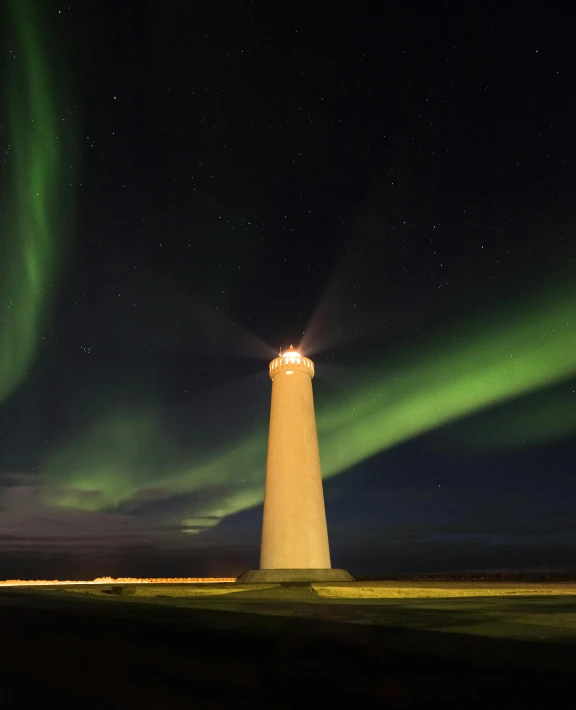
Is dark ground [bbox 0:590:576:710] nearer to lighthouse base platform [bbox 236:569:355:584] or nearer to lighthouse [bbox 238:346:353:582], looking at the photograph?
lighthouse base platform [bbox 236:569:355:584]

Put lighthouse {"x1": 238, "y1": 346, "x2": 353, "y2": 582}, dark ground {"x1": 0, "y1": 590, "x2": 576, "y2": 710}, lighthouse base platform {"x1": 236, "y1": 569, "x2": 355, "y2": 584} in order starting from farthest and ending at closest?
lighthouse {"x1": 238, "y1": 346, "x2": 353, "y2": 582} → lighthouse base platform {"x1": 236, "y1": 569, "x2": 355, "y2": 584} → dark ground {"x1": 0, "y1": 590, "x2": 576, "y2": 710}

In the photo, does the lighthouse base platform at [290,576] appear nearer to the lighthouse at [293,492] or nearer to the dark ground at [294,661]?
the lighthouse at [293,492]

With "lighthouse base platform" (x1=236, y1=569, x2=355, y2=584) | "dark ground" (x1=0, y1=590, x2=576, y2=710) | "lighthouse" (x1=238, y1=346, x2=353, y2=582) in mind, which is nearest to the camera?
"dark ground" (x1=0, y1=590, x2=576, y2=710)

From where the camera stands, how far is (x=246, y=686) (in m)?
2.82

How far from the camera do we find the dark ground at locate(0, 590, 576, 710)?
2.61 meters

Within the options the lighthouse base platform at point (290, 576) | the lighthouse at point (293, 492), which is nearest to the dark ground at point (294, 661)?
the lighthouse base platform at point (290, 576)

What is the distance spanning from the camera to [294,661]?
347 cm

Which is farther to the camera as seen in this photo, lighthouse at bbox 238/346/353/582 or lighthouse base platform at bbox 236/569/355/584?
lighthouse at bbox 238/346/353/582

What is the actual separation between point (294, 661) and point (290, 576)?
1792 centimetres

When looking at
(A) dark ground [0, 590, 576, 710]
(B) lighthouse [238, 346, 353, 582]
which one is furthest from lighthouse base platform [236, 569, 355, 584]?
(A) dark ground [0, 590, 576, 710]

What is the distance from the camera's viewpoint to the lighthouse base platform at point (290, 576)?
790 inches

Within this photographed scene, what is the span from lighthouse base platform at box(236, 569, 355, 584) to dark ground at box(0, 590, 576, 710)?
1486 centimetres

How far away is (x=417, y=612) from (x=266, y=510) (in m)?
16.0

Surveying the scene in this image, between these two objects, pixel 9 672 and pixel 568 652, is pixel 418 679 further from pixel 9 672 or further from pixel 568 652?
pixel 9 672
